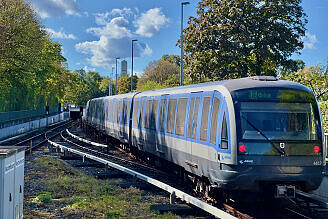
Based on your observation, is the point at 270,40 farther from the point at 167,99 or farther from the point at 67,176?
the point at 67,176

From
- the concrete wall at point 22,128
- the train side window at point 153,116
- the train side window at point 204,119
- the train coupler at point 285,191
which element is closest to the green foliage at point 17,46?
the concrete wall at point 22,128

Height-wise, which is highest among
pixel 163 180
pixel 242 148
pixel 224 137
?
pixel 224 137

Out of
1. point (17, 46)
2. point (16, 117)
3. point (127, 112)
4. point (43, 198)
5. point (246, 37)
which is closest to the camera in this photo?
point (43, 198)

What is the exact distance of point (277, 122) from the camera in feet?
30.7

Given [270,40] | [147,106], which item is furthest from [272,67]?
[147,106]

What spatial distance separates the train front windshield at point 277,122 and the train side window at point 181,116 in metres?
3.28

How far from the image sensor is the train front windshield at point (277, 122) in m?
9.16

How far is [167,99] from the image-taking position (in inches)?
572

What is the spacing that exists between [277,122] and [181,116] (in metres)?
3.88

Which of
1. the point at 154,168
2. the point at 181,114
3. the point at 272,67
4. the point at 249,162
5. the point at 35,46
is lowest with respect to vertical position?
the point at 154,168

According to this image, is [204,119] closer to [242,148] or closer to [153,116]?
[242,148]

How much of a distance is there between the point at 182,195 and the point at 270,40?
19.1 metres

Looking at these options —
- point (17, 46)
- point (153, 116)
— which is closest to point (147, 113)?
point (153, 116)

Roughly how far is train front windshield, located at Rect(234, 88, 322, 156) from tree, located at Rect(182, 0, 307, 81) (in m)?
17.6
